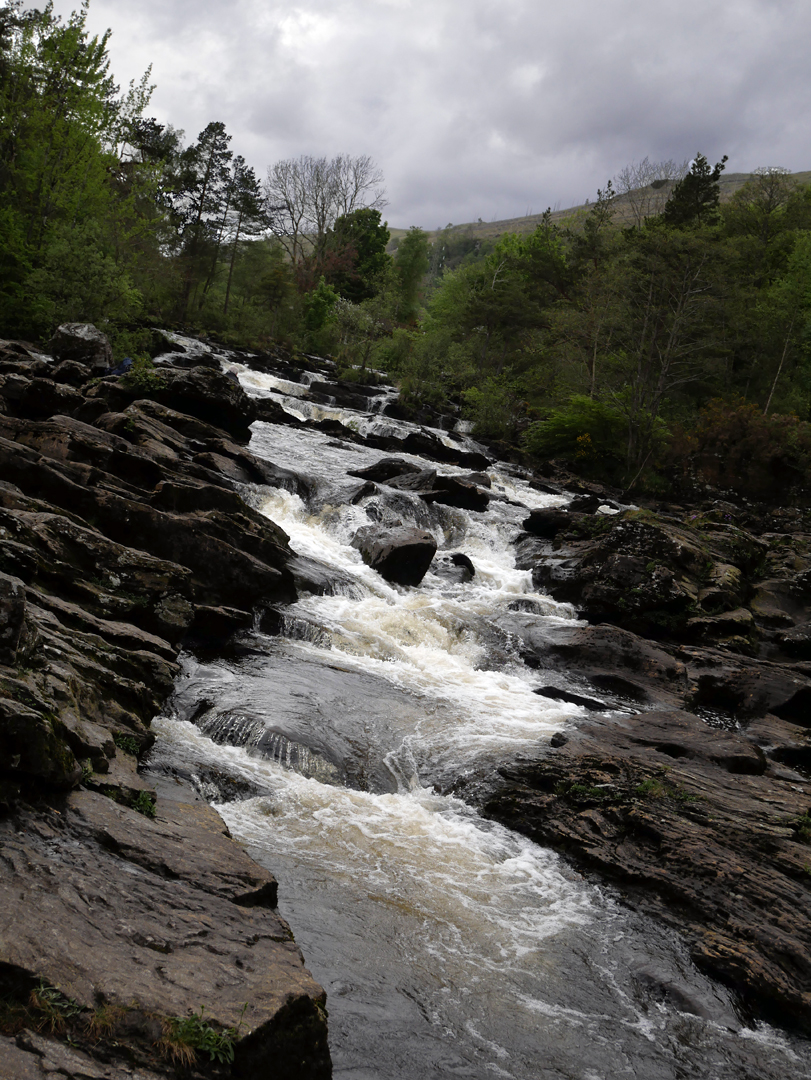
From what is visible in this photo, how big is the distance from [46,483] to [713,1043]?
460 inches

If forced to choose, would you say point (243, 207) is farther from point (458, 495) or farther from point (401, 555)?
point (401, 555)

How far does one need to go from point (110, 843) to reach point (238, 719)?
406 cm

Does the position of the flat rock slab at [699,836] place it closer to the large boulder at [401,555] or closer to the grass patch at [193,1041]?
the grass patch at [193,1041]

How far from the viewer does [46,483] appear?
11.5 m

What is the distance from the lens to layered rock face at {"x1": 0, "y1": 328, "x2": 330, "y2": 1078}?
11.2 feet

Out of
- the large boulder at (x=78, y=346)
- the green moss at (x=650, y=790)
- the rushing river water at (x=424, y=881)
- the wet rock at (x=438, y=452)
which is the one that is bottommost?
the rushing river water at (x=424, y=881)

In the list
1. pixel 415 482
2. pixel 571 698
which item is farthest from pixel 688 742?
pixel 415 482

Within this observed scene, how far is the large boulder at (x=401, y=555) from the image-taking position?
1652cm

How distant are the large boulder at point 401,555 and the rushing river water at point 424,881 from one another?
3.06 metres

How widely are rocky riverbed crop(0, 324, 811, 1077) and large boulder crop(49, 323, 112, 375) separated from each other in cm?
9

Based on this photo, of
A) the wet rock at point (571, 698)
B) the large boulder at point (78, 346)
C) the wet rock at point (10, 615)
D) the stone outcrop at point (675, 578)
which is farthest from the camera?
the large boulder at point (78, 346)

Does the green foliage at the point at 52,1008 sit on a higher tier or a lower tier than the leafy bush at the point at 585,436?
lower

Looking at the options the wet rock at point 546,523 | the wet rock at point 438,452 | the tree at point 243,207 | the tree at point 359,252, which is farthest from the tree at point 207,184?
the wet rock at point 546,523

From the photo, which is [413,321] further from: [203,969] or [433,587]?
[203,969]
